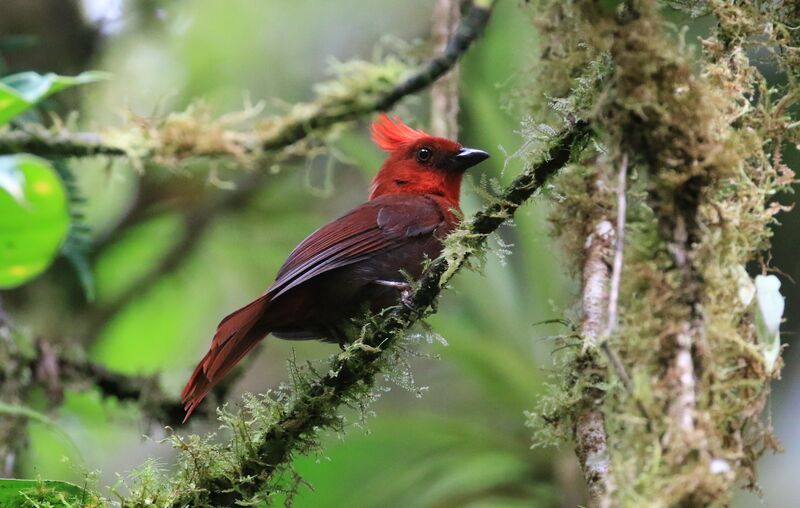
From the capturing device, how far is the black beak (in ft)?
12.3

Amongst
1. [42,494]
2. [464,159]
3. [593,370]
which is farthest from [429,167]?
[42,494]

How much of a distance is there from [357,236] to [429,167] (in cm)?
69

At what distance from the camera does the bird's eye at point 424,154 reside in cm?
385

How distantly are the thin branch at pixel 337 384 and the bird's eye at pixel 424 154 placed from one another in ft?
4.61

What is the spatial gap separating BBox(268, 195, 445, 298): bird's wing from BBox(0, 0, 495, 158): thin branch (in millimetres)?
574

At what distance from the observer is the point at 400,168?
3.93 metres

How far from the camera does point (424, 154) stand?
12.6ft

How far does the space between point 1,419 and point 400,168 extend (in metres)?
2.12

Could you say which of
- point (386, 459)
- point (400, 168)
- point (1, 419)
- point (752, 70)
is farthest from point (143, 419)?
point (752, 70)

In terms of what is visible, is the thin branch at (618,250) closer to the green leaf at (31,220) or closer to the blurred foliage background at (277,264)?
the blurred foliage background at (277,264)

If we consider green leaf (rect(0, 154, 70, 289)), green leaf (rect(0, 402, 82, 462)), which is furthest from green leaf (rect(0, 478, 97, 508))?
green leaf (rect(0, 154, 70, 289))

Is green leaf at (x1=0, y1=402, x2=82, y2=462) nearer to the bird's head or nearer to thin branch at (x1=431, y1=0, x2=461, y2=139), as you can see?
the bird's head

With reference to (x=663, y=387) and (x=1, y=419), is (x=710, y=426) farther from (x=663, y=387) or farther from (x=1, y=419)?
(x=1, y=419)

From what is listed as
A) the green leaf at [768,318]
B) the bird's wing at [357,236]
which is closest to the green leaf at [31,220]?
the bird's wing at [357,236]
